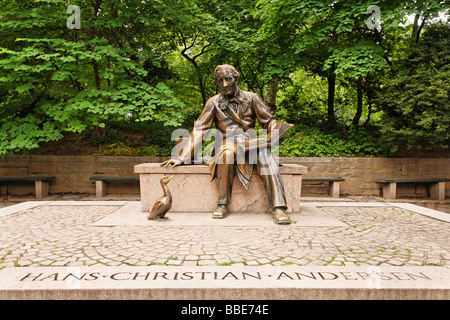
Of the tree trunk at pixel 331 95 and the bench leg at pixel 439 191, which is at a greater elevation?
the tree trunk at pixel 331 95

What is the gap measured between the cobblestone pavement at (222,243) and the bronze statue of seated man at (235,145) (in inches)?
26.0

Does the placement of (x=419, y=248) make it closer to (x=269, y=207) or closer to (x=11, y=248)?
(x=269, y=207)

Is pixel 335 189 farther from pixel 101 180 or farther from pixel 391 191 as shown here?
pixel 101 180

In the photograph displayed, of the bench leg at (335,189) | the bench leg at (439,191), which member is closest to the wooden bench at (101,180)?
the bench leg at (335,189)

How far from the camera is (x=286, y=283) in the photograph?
2.36 metres

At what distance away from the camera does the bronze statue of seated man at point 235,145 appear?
186 inches

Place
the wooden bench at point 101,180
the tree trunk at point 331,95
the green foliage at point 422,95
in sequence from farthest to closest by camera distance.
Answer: the tree trunk at point 331,95 → the wooden bench at point 101,180 → the green foliage at point 422,95

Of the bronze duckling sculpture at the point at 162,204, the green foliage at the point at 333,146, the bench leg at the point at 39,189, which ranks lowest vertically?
the bench leg at the point at 39,189

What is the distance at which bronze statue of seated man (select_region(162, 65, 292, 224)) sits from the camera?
471cm

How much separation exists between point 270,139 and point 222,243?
200 cm

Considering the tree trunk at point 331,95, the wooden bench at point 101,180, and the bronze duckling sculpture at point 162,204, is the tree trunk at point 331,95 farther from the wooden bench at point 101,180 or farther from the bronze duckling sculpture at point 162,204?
the bronze duckling sculpture at point 162,204

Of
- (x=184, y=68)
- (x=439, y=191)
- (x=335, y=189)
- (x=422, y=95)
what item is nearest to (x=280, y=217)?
(x=335, y=189)

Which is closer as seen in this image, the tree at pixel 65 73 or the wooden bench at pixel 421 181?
the tree at pixel 65 73

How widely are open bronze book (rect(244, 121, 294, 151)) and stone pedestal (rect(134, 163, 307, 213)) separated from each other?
575mm
